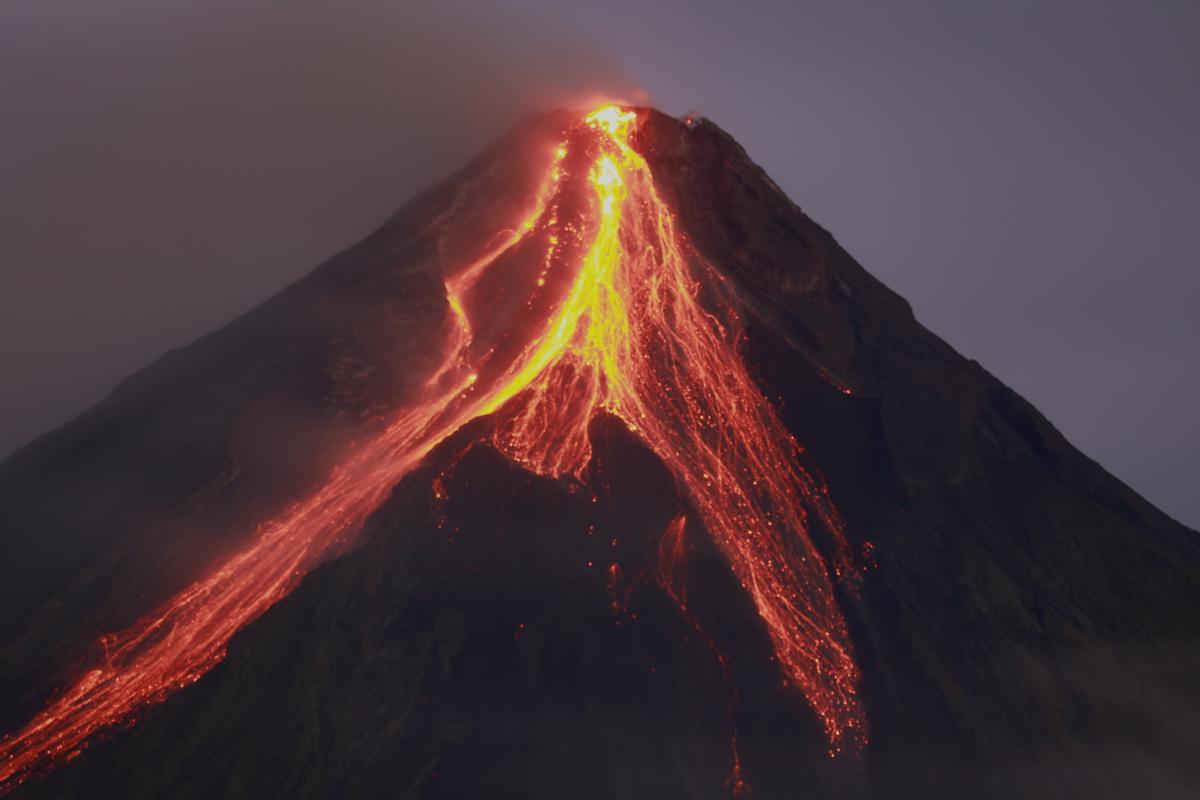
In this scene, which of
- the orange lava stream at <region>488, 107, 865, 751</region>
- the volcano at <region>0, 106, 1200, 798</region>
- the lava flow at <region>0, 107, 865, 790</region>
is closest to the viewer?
the volcano at <region>0, 106, 1200, 798</region>

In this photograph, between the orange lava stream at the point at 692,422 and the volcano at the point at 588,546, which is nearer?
the volcano at the point at 588,546

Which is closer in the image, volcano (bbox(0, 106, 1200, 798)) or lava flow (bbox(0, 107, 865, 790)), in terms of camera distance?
volcano (bbox(0, 106, 1200, 798))

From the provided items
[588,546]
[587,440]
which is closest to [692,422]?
[587,440]

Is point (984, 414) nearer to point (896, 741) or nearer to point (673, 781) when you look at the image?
point (896, 741)

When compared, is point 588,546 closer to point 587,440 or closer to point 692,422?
point 587,440

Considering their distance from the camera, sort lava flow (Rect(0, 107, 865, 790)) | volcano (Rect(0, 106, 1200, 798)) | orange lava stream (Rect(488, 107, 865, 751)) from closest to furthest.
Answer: volcano (Rect(0, 106, 1200, 798)) < lava flow (Rect(0, 107, 865, 790)) < orange lava stream (Rect(488, 107, 865, 751))
